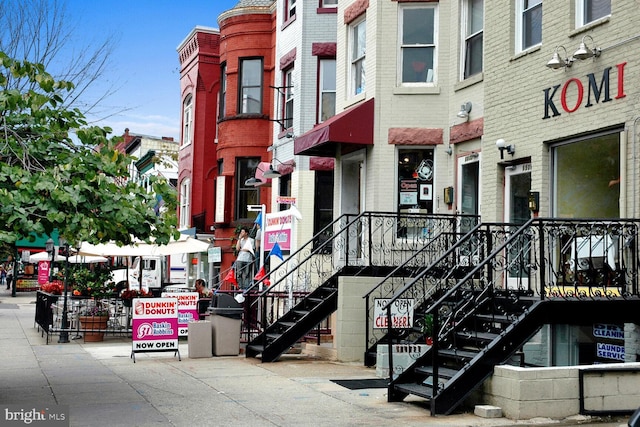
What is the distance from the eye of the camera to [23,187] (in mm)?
10250

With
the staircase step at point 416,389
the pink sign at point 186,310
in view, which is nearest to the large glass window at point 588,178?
the staircase step at point 416,389

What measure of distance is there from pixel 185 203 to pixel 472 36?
69.3 ft

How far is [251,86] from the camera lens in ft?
92.5

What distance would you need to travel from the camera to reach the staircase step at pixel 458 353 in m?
10.7

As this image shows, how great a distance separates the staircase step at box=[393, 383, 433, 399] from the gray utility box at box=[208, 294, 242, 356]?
6.15 m

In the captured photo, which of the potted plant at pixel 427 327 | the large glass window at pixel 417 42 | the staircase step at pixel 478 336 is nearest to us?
the staircase step at pixel 478 336

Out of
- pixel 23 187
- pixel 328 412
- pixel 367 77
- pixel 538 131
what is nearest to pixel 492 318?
pixel 328 412

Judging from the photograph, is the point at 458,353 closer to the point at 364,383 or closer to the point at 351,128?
the point at 364,383

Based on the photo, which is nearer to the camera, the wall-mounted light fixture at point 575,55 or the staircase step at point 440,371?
the staircase step at point 440,371

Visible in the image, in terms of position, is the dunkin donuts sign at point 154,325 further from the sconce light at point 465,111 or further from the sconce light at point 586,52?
the sconce light at point 586,52

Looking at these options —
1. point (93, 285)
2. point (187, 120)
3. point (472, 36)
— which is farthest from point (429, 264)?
point (187, 120)

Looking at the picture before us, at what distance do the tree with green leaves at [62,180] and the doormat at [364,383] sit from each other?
3.52m

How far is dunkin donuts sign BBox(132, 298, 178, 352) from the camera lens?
16234mm

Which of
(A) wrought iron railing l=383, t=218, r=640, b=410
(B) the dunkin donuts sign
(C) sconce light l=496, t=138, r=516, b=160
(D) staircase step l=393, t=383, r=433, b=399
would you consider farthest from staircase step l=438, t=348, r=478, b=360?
(B) the dunkin donuts sign
